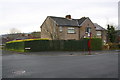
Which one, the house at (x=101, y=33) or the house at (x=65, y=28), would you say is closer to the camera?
the house at (x=65, y=28)

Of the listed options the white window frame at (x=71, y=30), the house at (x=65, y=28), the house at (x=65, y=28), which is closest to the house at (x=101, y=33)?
the house at (x=65, y=28)

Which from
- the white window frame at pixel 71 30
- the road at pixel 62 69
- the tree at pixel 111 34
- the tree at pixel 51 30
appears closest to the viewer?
the road at pixel 62 69

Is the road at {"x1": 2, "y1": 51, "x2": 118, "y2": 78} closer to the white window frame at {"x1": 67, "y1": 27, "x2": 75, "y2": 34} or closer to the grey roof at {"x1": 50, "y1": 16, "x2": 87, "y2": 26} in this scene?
the grey roof at {"x1": 50, "y1": 16, "x2": 87, "y2": 26}

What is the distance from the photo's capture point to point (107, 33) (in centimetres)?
4488

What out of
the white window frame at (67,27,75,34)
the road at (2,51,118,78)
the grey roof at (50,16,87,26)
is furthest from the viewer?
the white window frame at (67,27,75,34)

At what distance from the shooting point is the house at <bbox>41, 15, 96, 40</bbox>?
116ft

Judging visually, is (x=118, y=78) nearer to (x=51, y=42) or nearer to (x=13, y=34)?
(x=51, y=42)

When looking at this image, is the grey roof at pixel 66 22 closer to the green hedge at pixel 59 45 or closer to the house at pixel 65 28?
the house at pixel 65 28

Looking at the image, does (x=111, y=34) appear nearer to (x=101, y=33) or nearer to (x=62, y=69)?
(x=101, y=33)

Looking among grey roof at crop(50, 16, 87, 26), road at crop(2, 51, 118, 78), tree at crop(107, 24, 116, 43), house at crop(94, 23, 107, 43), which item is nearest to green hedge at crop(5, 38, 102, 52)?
grey roof at crop(50, 16, 87, 26)

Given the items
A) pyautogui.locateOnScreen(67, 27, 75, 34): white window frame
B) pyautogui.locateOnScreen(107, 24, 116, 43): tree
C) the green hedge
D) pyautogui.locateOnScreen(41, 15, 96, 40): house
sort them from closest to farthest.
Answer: the green hedge → pyautogui.locateOnScreen(41, 15, 96, 40): house → pyautogui.locateOnScreen(67, 27, 75, 34): white window frame → pyautogui.locateOnScreen(107, 24, 116, 43): tree

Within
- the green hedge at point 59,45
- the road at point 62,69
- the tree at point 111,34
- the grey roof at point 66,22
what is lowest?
the road at point 62,69

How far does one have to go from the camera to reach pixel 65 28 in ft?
118

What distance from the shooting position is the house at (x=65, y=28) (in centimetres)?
3547
